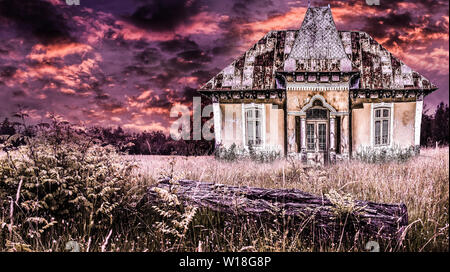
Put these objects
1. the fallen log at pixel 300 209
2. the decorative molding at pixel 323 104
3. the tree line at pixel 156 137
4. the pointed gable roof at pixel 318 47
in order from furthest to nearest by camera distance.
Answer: the decorative molding at pixel 323 104
the pointed gable roof at pixel 318 47
the tree line at pixel 156 137
the fallen log at pixel 300 209

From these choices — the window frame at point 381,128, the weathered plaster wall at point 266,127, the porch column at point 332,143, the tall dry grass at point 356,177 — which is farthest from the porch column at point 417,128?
the weathered plaster wall at point 266,127

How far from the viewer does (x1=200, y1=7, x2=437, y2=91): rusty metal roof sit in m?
2.63

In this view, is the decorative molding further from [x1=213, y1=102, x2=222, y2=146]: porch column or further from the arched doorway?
[x1=213, y1=102, x2=222, y2=146]: porch column

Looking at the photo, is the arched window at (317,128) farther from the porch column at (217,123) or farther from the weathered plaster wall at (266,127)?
the porch column at (217,123)

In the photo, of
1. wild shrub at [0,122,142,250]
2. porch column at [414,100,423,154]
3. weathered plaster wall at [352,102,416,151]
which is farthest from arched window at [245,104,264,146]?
porch column at [414,100,423,154]

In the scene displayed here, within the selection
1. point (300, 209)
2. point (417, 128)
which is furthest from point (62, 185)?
point (417, 128)

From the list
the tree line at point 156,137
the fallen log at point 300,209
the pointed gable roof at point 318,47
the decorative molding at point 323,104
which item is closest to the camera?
the fallen log at point 300,209

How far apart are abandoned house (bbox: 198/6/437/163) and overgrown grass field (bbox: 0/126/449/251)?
245mm

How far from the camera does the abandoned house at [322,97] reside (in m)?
2.66

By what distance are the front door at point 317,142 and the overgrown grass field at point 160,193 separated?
0.41ft

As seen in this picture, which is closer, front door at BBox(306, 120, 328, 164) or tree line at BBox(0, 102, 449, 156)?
tree line at BBox(0, 102, 449, 156)

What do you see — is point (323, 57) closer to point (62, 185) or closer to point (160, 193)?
point (160, 193)

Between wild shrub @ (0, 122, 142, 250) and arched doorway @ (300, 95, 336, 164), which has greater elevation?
arched doorway @ (300, 95, 336, 164)
